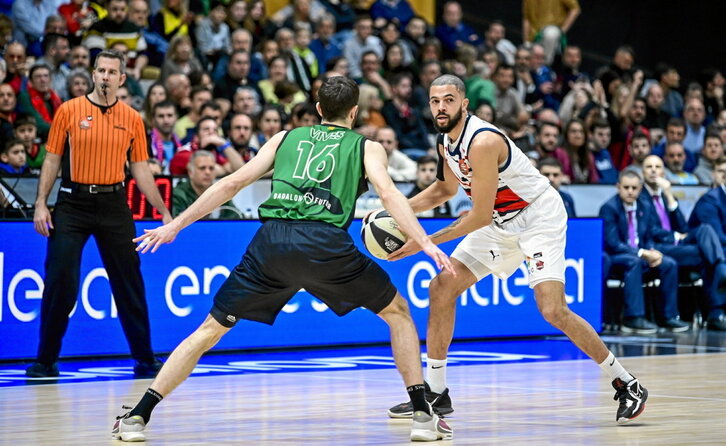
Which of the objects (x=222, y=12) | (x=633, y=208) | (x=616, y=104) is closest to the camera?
(x=633, y=208)

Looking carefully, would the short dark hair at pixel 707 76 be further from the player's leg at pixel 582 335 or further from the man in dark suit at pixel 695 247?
the player's leg at pixel 582 335

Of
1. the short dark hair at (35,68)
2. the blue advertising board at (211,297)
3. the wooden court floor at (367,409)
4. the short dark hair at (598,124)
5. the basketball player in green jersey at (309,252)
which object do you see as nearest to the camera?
the basketball player in green jersey at (309,252)

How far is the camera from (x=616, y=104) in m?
19.8

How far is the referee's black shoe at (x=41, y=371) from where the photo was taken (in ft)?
31.9

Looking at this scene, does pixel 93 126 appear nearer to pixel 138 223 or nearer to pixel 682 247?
pixel 138 223

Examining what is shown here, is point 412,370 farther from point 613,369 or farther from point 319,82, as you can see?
point 319,82

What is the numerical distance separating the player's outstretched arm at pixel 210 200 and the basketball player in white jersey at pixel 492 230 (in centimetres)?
132

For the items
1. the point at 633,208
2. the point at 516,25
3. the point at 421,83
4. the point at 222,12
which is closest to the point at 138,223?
the point at 633,208

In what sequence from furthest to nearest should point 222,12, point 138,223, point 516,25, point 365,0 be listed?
1. point 516,25
2. point 365,0
3. point 222,12
4. point 138,223

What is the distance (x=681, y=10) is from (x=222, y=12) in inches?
426

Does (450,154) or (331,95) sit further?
(450,154)

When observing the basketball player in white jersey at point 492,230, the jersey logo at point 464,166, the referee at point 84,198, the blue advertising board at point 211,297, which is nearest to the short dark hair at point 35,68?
the blue advertising board at point 211,297

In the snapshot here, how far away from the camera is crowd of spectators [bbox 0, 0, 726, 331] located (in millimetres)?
13969

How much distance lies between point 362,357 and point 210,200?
501 cm
